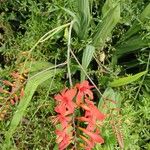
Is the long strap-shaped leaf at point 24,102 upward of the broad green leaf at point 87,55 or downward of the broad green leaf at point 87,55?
downward

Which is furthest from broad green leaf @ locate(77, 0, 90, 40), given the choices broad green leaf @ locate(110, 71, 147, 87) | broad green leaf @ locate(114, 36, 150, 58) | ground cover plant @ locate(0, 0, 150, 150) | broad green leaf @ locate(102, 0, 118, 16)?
broad green leaf @ locate(110, 71, 147, 87)

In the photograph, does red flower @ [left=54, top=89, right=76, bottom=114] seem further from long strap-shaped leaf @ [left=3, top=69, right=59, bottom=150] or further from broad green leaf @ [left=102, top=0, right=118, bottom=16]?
broad green leaf @ [left=102, top=0, right=118, bottom=16]

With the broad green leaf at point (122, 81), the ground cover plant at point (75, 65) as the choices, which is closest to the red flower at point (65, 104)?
the ground cover plant at point (75, 65)

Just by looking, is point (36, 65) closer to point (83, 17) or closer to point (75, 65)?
point (75, 65)

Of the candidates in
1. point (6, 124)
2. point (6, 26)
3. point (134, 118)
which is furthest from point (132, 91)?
point (6, 26)

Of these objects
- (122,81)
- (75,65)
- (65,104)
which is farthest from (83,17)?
(65,104)

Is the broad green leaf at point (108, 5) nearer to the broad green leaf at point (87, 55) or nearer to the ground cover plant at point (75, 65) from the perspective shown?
the ground cover plant at point (75, 65)
